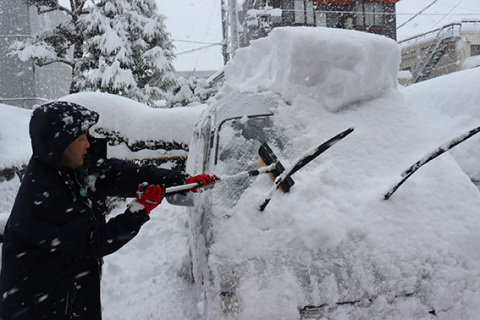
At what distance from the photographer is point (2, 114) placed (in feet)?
18.4

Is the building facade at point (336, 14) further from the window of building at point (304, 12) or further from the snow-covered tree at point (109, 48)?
the snow-covered tree at point (109, 48)

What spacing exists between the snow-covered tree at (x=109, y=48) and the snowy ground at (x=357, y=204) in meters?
9.32

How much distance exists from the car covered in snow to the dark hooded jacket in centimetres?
62

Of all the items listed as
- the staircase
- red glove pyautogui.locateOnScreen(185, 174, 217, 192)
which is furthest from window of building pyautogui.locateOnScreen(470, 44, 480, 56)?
red glove pyautogui.locateOnScreen(185, 174, 217, 192)

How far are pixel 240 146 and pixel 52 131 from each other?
1306 millimetres

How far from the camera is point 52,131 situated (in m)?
1.73

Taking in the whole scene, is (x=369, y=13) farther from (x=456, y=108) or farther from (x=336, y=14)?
(x=456, y=108)

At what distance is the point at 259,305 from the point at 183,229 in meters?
3.44

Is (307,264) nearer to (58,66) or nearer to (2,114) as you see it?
(2,114)

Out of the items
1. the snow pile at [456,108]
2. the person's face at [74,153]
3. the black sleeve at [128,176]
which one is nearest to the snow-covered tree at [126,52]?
the black sleeve at [128,176]

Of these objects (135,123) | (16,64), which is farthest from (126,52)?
(135,123)

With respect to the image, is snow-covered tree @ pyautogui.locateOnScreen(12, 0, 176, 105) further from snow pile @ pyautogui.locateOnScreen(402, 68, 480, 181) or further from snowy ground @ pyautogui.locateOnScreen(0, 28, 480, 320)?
snow pile @ pyautogui.locateOnScreen(402, 68, 480, 181)

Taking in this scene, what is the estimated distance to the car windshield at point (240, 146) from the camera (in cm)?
229

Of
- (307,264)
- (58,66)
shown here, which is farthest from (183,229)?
(58,66)
